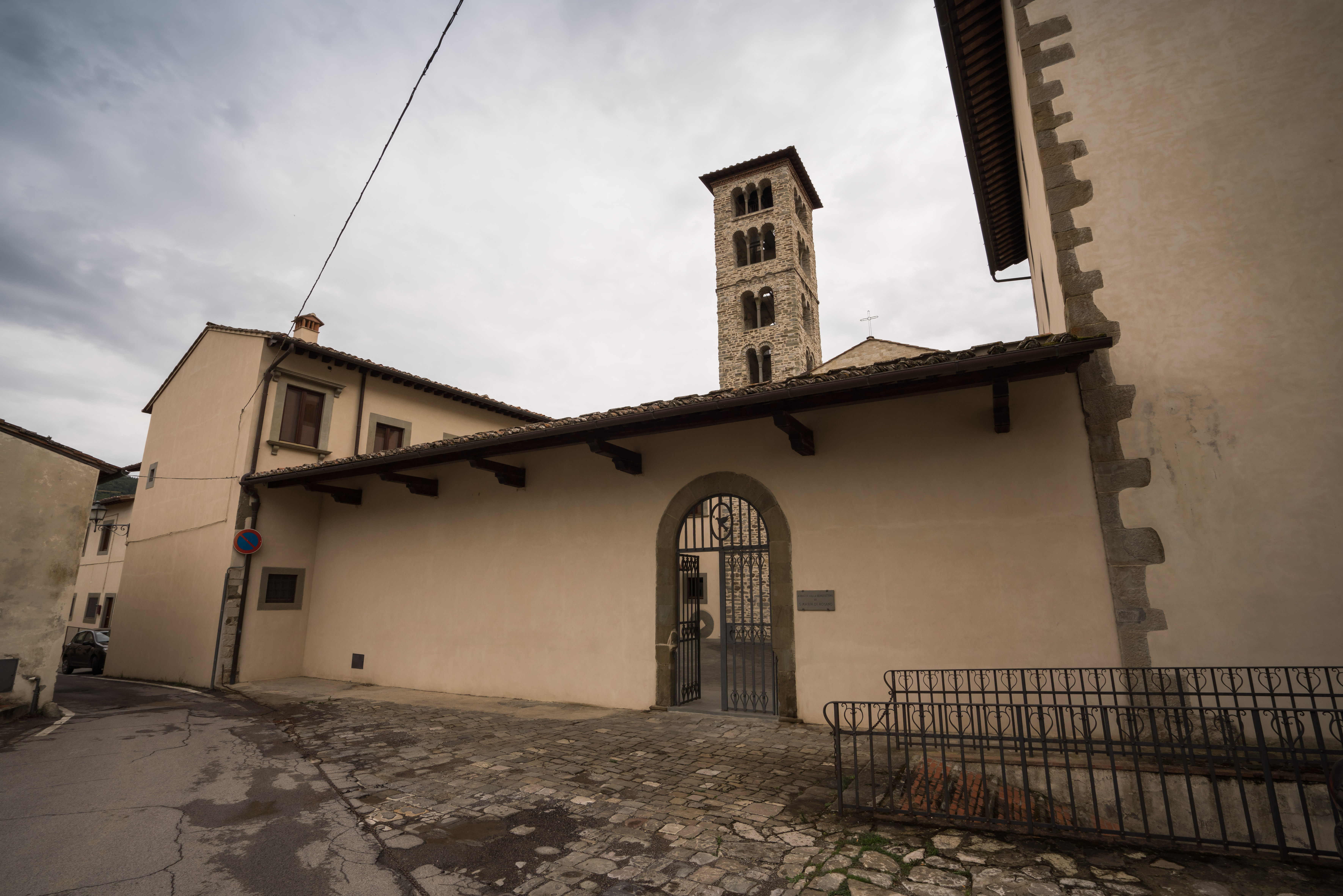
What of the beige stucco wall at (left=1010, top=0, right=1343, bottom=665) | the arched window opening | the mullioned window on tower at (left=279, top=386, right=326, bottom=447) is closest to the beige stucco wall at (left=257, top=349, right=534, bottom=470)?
the mullioned window on tower at (left=279, top=386, right=326, bottom=447)

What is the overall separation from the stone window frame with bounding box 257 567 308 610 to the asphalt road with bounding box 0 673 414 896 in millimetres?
4080

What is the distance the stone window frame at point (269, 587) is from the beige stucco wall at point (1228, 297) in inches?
524

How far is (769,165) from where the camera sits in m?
29.9

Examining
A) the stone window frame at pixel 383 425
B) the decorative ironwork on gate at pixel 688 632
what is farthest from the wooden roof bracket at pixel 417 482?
the decorative ironwork on gate at pixel 688 632

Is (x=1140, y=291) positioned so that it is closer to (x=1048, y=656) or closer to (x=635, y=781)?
(x=1048, y=656)

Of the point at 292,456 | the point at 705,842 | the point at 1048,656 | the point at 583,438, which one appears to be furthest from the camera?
the point at 292,456

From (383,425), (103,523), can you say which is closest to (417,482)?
(383,425)

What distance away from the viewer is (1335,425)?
5.29 meters

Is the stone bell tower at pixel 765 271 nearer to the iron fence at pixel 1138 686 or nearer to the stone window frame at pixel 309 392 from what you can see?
the stone window frame at pixel 309 392

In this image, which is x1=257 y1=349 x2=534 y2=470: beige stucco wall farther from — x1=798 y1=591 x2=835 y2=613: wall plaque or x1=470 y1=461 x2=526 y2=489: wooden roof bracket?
x1=798 y1=591 x2=835 y2=613: wall plaque

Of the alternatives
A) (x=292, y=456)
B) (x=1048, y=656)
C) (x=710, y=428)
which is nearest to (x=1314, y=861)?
(x=1048, y=656)

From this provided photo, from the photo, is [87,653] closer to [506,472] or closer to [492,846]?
[506,472]

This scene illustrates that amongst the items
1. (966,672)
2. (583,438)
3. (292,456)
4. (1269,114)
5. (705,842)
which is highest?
(1269,114)

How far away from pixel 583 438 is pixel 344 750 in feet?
14.0
